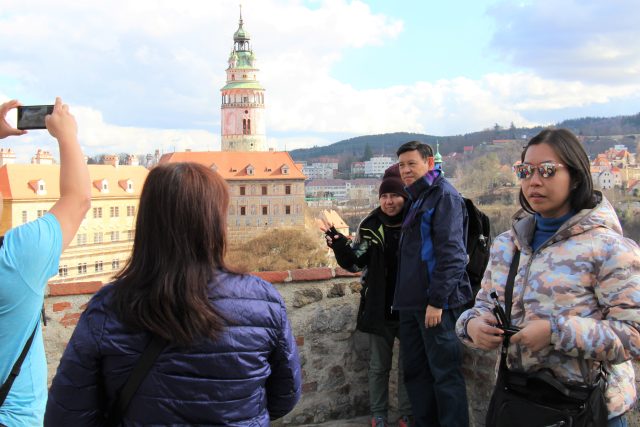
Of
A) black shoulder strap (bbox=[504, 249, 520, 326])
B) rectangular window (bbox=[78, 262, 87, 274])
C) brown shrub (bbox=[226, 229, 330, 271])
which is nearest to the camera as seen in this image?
black shoulder strap (bbox=[504, 249, 520, 326])

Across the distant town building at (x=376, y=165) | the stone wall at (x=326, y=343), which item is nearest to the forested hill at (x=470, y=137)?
the distant town building at (x=376, y=165)

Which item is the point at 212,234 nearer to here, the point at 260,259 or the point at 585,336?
the point at 585,336

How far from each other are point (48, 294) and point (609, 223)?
2.80 metres

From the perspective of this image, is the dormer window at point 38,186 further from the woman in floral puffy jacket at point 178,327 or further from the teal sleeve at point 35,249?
the woman in floral puffy jacket at point 178,327

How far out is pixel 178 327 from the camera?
1.59m

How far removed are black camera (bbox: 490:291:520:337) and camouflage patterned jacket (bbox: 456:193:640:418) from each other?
0.07m

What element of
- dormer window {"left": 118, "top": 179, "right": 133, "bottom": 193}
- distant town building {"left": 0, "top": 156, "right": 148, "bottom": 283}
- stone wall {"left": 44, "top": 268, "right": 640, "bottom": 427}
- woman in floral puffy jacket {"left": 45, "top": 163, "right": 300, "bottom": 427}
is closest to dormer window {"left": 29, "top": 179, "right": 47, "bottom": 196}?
distant town building {"left": 0, "top": 156, "right": 148, "bottom": 283}

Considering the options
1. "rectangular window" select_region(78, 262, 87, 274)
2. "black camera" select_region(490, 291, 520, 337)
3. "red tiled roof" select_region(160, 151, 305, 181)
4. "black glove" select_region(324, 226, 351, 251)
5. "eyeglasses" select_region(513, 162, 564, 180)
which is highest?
"red tiled roof" select_region(160, 151, 305, 181)

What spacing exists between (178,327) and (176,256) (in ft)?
0.62

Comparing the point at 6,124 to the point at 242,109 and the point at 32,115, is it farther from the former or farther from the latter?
the point at 242,109

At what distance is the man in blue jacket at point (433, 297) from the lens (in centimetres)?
311

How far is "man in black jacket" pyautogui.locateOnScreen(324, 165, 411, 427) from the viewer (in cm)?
366

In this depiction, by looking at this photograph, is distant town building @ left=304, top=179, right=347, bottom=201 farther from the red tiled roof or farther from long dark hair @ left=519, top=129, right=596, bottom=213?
long dark hair @ left=519, top=129, right=596, bottom=213

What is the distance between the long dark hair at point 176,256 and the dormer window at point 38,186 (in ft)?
166
